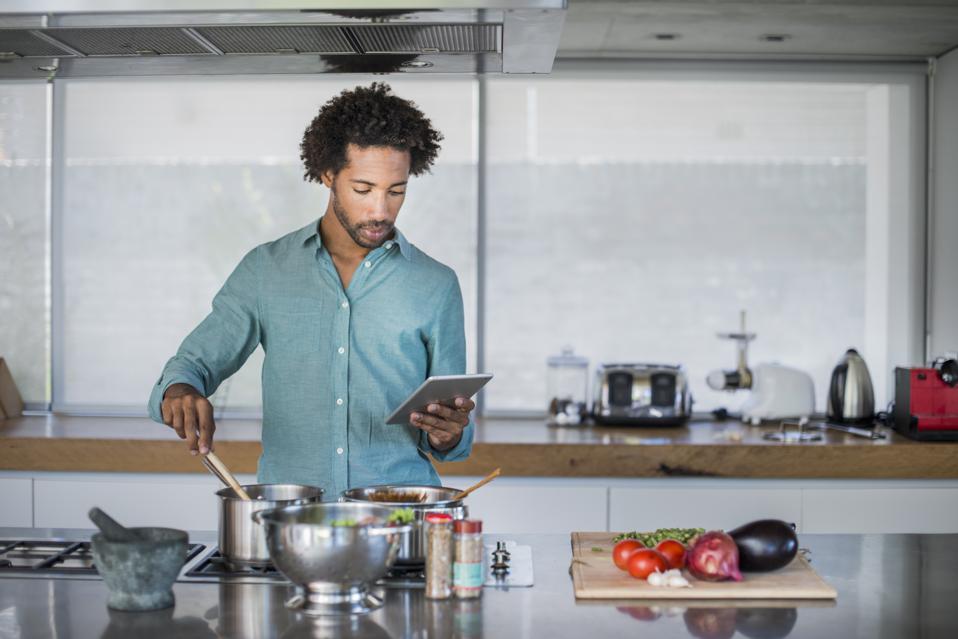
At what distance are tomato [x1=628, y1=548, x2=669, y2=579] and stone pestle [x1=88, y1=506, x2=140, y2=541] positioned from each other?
0.79 meters

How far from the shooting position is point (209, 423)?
79.3 inches

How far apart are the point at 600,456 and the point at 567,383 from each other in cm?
59

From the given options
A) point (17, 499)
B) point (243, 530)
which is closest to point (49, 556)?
point (243, 530)

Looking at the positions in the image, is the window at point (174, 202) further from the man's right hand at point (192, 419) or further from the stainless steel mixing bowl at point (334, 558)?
the stainless steel mixing bowl at point (334, 558)

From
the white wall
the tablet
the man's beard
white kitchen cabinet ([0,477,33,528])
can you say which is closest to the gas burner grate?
the tablet

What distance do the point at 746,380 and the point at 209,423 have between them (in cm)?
226

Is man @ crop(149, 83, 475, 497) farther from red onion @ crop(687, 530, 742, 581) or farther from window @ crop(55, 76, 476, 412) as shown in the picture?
window @ crop(55, 76, 476, 412)

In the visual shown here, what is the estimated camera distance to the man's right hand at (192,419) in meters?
1.99

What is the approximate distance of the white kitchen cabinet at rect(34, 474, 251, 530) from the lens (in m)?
3.37

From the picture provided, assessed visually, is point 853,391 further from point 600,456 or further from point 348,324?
point 348,324

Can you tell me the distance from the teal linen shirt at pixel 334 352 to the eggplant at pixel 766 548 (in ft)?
2.18

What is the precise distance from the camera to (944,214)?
12.8ft

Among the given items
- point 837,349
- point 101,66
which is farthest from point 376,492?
point 837,349

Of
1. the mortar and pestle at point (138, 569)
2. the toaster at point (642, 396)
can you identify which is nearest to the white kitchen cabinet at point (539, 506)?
the toaster at point (642, 396)
